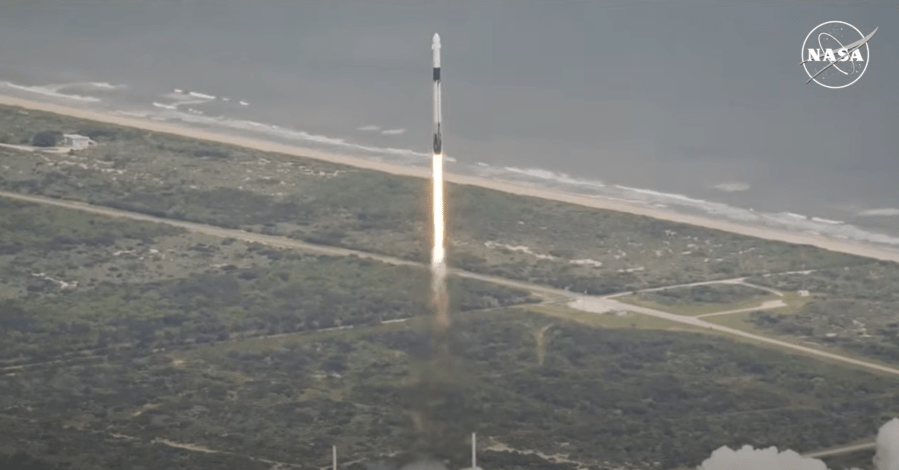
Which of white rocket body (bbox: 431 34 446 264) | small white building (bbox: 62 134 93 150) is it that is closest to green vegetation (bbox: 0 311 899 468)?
white rocket body (bbox: 431 34 446 264)

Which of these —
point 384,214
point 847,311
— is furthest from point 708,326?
point 384,214

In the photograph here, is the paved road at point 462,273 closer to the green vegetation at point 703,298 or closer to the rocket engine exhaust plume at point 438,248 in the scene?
the green vegetation at point 703,298

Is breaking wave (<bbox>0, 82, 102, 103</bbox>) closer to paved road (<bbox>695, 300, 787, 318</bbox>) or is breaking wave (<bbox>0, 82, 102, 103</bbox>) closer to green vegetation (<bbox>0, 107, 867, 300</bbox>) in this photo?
green vegetation (<bbox>0, 107, 867, 300</bbox>)

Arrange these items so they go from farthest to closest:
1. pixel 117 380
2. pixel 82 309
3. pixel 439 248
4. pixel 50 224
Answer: pixel 50 224
pixel 82 309
pixel 117 380
pixel 439 248

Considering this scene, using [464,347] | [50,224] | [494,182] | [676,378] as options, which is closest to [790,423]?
[676,378]

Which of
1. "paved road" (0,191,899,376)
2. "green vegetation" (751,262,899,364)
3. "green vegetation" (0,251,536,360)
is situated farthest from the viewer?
"green vegetation" (751,262,899,364)

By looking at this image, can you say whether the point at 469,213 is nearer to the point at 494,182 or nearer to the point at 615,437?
the point at 494,182

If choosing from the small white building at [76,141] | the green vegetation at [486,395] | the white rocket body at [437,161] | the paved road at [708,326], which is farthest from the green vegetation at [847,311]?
the small white building at [76,141]
